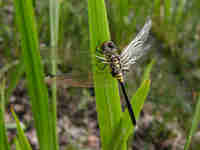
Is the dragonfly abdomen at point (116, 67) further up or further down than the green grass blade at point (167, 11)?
further down

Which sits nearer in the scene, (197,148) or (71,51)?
(71,51)

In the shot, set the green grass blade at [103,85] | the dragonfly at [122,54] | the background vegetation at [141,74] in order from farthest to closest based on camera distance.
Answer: the background vegetation at [141,74] → the dragonfly at [122,54] → the green grass blade at [103,85]

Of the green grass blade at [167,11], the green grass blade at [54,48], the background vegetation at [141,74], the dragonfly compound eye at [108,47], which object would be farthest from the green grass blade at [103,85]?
the green grass blade at [167,11]

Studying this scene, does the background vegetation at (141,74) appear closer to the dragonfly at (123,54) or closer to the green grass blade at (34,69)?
the dragonfly at (123,54)

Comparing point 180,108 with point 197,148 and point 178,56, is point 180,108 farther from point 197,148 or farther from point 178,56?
point 178,56

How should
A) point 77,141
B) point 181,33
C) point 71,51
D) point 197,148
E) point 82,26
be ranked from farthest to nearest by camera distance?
point 181,33
point 82,26
point 77,141
point 197,148
point 71,51

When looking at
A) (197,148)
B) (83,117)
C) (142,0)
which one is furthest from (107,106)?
(142,0)
